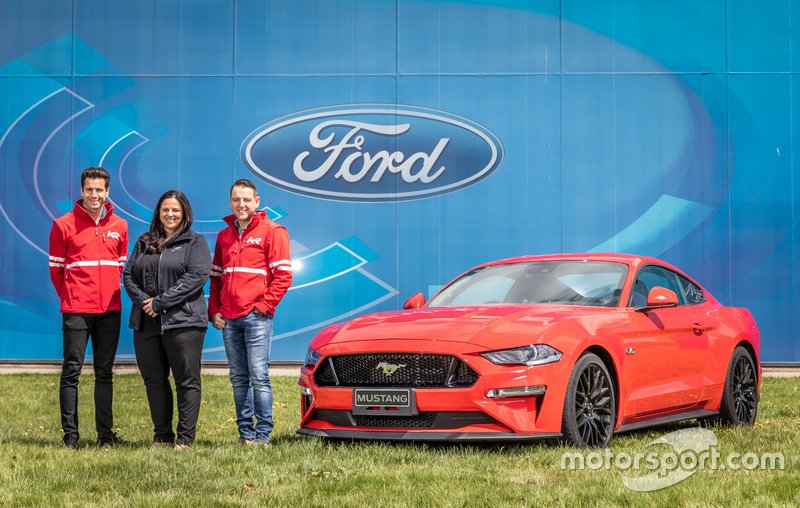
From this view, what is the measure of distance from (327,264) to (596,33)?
5303 mm

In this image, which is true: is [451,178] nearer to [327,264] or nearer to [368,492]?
[327,264]

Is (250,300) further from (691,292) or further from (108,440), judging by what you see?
(691,292)

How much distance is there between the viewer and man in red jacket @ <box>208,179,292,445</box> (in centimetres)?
735

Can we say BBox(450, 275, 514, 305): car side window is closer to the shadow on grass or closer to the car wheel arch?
the car wheel arch

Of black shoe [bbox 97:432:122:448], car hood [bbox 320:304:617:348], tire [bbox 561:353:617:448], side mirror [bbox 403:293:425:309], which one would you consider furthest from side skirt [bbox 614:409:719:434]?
black shoe [bbox 97:432:122:448]

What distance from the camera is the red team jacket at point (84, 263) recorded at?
7570mm

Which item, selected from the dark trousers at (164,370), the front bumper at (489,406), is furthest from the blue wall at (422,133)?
the front bumper at (489,406)

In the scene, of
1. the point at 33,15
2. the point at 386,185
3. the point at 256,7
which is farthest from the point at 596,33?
the point at 33,15

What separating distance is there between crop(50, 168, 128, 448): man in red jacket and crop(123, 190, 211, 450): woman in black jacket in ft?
1.01

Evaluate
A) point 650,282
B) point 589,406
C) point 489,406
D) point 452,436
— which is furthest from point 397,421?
point 650,282

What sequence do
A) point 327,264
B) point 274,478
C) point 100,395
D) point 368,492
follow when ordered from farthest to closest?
point 327,264
point 100,395
point 274,478
point 368,492

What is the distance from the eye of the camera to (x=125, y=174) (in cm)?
1567

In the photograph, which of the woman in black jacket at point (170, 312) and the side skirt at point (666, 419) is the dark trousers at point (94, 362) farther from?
the side skirt at point (666, 419)

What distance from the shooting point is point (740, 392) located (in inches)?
330
